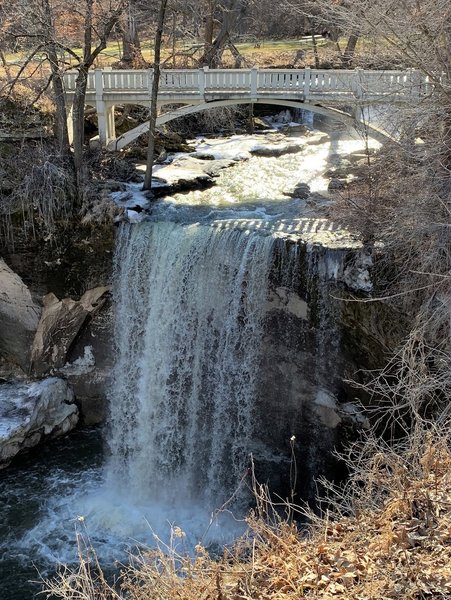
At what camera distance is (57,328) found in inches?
520

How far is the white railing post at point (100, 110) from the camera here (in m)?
15.5

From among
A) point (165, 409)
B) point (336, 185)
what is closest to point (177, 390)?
point (165, 409)

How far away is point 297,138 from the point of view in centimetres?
1998

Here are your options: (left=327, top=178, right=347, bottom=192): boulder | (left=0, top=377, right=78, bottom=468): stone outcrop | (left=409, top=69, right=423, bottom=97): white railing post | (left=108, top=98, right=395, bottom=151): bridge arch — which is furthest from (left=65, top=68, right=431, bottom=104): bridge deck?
(left=0, top=377, right=78, bottom=468): stone outcrop

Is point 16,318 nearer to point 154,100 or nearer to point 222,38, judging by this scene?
point 154,100

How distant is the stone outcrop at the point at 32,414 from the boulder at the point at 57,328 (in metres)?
0.49

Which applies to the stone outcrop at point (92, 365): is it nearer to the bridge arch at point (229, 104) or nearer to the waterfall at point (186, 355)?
the waterfall at point (186, 355)

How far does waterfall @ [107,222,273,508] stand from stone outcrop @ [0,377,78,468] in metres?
1.28

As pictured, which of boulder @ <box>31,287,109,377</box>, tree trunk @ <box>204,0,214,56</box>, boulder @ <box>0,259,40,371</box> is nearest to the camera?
boulder @ <box>0,259,40,371</box>

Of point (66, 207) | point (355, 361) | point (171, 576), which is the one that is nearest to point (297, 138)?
point (66, 207)

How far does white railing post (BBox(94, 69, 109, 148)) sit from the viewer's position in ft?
50.8

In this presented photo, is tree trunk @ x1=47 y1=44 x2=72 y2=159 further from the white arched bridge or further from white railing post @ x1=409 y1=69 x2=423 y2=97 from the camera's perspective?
white railing post @ x1=409 y1=69 x2=423 y2=97

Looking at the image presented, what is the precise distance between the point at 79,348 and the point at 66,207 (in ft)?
9.66

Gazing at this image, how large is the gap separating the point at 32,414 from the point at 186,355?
11.3 feet
